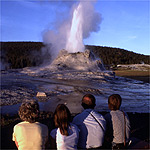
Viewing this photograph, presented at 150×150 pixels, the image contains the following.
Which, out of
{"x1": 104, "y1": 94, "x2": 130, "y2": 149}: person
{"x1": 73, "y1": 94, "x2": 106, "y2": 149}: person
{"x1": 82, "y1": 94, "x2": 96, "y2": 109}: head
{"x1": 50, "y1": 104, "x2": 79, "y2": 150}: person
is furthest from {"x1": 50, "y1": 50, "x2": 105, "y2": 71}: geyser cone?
{"x1": 50, "y1": 104, "x2": 79, "y2": 150}: person

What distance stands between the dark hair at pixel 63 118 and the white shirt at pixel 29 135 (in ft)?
0.76

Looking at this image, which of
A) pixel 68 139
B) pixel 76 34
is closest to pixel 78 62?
pixel 76 34

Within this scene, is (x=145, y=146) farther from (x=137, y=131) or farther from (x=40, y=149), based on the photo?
(x=137, y=131)

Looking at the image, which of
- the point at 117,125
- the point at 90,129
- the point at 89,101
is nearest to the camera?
the point at 90,129

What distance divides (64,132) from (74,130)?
0.13m

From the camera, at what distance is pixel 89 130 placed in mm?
2727

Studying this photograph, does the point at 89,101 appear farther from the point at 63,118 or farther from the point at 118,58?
the point at 118,58

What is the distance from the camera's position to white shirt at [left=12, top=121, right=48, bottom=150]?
7.98 feet

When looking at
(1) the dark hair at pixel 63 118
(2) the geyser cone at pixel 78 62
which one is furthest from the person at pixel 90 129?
(2) the geyser cone at pixel 78 62

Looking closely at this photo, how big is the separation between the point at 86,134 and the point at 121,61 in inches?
2436

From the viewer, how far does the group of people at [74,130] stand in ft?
8.01

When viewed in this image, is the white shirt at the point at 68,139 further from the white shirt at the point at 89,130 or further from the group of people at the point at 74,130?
the white shirt at the point at 89,130

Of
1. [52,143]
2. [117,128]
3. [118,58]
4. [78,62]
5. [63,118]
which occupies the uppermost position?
Answer: [118,58]

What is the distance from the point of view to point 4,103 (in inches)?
317
